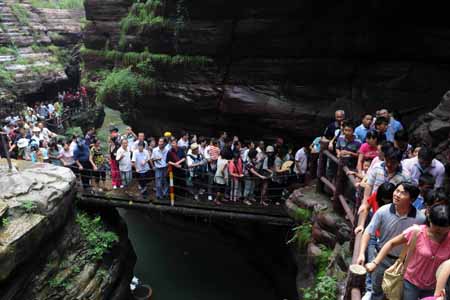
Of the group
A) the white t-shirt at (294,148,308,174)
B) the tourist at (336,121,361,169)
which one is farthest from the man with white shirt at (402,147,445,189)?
the white t-shirt at (294,148,308,174)

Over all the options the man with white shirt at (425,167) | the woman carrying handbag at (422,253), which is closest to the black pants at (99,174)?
the man with white shirt at (425,167)

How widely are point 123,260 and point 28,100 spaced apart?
654 inches

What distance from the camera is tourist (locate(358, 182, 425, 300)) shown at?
321 cm

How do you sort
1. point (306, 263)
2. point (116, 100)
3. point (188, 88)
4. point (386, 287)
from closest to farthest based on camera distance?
point (386, 287) → point (306, 263) → point (188, 88) → point (116, 100)

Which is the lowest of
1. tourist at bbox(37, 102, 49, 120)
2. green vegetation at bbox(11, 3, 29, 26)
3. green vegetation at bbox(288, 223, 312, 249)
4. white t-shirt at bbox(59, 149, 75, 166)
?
tourist at bbox(37, 102, 49, 120)

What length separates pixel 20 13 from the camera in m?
25.2

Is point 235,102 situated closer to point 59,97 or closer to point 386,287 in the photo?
point 386,287

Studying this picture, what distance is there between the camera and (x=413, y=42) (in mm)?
9273

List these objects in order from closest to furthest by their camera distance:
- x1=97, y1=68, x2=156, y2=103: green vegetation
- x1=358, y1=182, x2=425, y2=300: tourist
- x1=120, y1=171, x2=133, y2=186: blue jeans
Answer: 1. x1=358, y1=182, x2=425, y2=300: tourist
2. x1=120, y1=171, x2=133, y2=186: blue jeans
3. x1=97, y1=68, x2=156, y2=103: green vegetation

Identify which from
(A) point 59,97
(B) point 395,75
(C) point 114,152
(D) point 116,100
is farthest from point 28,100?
(B) point 395,75

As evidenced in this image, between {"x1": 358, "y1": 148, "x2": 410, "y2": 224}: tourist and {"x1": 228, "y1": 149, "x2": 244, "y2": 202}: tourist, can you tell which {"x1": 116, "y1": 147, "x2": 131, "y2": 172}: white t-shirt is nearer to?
{"x1": 228, "y1": 149, "x2": 244, "y2": 202}: tourist

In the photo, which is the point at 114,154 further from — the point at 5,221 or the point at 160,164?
the point at 5,221

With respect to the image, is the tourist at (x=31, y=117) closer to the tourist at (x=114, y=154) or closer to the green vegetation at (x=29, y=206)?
the tourist at (x=114, y=154)

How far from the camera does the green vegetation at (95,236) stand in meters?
8.81
